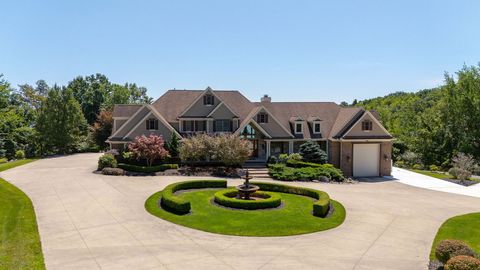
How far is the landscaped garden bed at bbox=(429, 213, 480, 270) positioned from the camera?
1227cm

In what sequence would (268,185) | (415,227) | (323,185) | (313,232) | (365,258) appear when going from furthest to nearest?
(323,185) → (268,185) → (415,227) → (313,232) → (365,258)

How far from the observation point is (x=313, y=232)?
1762 cm

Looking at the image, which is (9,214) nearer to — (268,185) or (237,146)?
(268,185)

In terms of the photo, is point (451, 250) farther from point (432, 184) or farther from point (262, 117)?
point (262, 117)

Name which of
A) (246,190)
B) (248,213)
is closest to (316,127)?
(246,190)

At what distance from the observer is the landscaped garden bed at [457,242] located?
1227 cm

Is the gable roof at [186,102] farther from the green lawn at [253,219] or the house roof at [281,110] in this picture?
the green lawn at [253,219]

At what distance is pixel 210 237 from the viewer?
54.1 feet

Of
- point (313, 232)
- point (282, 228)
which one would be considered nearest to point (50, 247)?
point (282, 228)

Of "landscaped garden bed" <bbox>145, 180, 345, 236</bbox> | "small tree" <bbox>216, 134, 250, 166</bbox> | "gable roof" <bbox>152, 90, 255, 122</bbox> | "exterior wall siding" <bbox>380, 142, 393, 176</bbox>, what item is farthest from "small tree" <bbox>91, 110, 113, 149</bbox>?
"exterior wall siding" <bbox>380, 142, 393, 176</bbox>

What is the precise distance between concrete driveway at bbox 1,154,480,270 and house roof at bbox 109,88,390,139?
14.9 metres

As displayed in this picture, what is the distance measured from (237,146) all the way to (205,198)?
1057 cm

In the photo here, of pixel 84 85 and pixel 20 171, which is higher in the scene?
pixel 84 85

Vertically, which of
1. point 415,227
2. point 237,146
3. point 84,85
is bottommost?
point 415,227
